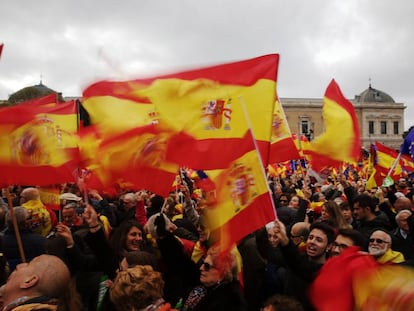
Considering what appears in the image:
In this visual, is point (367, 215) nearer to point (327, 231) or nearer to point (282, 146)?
point (282, 146)

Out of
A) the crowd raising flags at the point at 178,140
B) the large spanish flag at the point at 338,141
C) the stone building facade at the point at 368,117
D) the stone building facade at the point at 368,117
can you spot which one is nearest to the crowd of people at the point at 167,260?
the crowd raising flags at the point at 178,140

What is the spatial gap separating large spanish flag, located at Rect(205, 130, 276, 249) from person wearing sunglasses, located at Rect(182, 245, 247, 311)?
146 mm

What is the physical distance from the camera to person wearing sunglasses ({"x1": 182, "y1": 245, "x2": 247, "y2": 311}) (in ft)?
10.5

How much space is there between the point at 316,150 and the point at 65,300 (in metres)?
3.67

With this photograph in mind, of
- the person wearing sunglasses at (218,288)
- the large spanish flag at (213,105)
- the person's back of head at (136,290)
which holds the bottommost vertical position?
the person wearing sunglasses at (218,288)

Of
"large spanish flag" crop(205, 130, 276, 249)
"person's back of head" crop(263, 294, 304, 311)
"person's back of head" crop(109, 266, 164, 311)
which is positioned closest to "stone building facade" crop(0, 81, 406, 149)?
"large spanish flag" crop(205, 130, 276, 249)

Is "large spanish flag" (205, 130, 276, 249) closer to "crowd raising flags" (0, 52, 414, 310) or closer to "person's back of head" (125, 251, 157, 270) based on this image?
"crowd raising flags" (0, 52, 414, 310)

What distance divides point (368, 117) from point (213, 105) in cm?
8125

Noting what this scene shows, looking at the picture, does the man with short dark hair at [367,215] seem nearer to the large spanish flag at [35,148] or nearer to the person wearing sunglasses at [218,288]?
the person wearing sunglasses at [218,288]

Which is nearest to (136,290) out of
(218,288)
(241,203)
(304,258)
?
(218,288)

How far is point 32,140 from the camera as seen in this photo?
4652 millimetres

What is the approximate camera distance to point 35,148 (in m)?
4.64

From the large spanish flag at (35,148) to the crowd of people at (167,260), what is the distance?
363 mm

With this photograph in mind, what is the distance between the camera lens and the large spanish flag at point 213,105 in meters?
3.77
